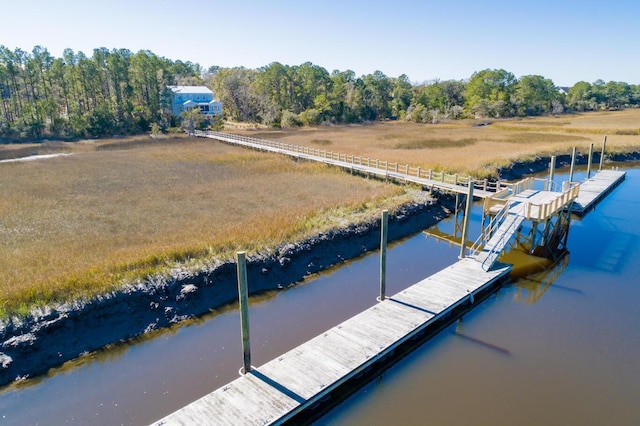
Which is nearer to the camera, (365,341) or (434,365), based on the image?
(365,341)

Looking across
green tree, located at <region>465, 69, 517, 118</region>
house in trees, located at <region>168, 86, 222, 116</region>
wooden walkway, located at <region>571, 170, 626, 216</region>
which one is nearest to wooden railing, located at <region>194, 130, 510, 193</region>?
wooden walkway, located at <region>571, 170, 626, 216</region>

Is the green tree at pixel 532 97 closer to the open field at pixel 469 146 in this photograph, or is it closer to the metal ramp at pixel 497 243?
the open field at pixel 469 146

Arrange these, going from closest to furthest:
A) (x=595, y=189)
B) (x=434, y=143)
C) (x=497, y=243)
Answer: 1. (x=497, y=243)
2. (x=595, y=189)
3. (x=434, y=143)

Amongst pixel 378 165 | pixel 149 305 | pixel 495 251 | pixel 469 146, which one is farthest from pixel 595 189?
pixel 149 305

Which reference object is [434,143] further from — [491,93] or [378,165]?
[491,93]

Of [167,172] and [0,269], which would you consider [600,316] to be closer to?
[0,269]

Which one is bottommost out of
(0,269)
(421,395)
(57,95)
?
(421,395)

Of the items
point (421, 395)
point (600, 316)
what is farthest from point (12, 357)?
point (600, 316)
